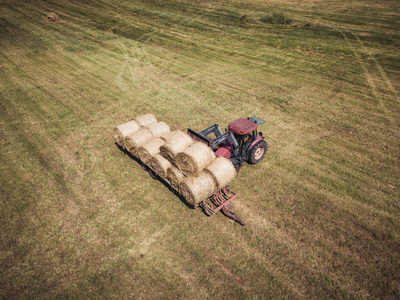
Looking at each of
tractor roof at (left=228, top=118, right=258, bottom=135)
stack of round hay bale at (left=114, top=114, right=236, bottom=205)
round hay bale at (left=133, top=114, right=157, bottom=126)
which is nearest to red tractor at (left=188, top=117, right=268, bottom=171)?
tractor roof at (left=228, top=118, right=258, bottom=135)

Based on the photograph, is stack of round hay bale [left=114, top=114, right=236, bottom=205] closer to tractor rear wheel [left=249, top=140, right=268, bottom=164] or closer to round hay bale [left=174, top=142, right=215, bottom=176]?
round hay bale [left=174, top=142, right=215, bottom=176]

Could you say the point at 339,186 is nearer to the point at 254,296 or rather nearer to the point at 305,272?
the point at 305,272

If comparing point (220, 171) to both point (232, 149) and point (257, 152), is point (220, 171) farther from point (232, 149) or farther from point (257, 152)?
point (257, 152)

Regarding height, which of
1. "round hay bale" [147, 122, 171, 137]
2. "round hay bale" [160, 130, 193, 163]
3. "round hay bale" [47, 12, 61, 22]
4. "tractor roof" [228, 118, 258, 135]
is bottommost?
"round hay bale" [147, 122, 171, 137]

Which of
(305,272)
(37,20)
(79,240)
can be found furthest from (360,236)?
(37,20)

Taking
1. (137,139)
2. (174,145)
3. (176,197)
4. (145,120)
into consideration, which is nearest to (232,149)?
(174,145)

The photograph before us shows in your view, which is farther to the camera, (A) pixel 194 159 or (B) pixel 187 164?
(B) pixel 187 164

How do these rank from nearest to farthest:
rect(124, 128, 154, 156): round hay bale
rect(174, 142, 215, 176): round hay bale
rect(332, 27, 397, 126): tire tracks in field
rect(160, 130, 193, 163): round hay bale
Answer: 1. rect(174, 142, 215, 176): round hay bale
2. rect(160, 130, 193, 163): round hay bale
3. rect(124, 128, 154, 156): round hay bale
4. rect(332, 27, 397, 126): tire tracks in field
